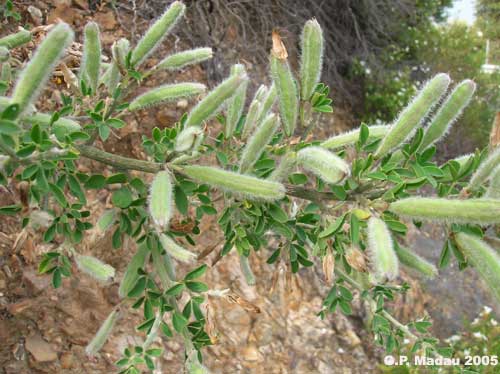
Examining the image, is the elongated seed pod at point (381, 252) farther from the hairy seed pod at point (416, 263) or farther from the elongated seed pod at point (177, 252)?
Result: the elongated seed pod at point (177, 252)

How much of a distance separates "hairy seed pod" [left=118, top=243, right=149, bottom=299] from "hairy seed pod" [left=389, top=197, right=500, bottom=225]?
33.0 inches

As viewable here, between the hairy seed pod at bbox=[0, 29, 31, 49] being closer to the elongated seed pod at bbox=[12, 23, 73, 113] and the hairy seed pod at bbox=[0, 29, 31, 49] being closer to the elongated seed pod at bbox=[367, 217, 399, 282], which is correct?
the elongated seed pod at bbox=[12, 23, 73, 113]

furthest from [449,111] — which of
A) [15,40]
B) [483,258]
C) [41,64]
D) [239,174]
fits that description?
[15,40]

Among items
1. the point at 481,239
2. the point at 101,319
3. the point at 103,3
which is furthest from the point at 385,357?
the point at 103,3

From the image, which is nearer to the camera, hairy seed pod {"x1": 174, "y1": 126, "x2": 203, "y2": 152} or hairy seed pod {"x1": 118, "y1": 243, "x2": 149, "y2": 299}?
hairy seed pod {"x1": 174, "y1": 126, "x2": 203, "y2": 152}

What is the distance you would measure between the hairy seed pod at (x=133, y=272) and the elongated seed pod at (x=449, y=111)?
34.3 inches

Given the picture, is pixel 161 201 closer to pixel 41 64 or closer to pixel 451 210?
pixel 41 64

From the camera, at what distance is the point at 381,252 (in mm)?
961

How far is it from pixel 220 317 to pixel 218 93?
7.05ft

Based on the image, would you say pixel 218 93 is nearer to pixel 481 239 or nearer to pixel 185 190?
pixel 185 190

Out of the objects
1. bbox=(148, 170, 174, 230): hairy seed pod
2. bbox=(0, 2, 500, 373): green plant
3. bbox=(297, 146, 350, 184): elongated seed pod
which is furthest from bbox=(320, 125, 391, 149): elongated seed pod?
bbox=(148, 170, 174, 230): hairy seed pod

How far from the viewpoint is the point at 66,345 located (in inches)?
104

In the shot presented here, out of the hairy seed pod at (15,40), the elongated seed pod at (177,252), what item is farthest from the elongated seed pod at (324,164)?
the hairy seed pod at (15,40)

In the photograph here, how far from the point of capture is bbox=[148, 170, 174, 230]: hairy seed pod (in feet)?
3.51
